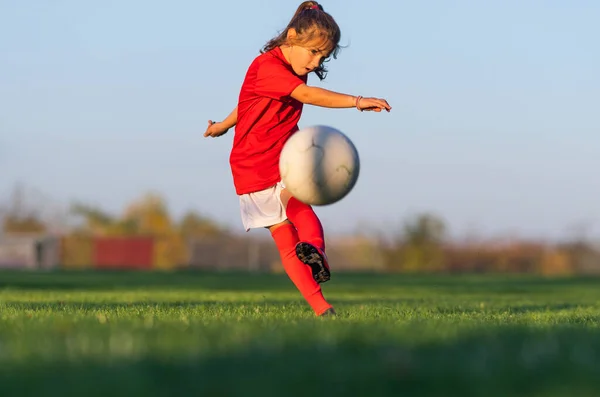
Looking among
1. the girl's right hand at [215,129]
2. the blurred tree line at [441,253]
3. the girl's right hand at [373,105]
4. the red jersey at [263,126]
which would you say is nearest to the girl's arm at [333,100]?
the girl's right hand at [373,105]

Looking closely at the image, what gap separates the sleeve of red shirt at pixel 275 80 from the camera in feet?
22.8

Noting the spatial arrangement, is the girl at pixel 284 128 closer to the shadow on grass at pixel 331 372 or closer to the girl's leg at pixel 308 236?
the girl's leg at pixel 308 236

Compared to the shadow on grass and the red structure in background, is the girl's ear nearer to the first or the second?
the shadow on grass

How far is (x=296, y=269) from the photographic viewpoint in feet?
23.1

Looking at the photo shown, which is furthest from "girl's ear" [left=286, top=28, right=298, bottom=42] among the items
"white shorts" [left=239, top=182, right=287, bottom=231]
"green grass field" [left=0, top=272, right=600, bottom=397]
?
"green grass field" [left=0, top=272, right=600, bottom=397]

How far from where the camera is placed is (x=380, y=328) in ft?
15.3

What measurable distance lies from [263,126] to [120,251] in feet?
147

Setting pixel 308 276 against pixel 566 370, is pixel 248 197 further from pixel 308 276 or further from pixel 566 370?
pixel 566 370

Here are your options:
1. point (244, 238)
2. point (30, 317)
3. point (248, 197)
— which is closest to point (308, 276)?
point (248, 197)

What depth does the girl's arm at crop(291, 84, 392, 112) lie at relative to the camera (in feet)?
21.3

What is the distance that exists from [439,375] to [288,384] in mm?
534

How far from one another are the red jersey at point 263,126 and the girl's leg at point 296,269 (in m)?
0.36

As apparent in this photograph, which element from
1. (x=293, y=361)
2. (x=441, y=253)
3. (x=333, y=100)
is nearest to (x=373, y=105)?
(x=333, y=100)

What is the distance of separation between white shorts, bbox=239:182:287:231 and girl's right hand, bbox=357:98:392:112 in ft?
3.22
